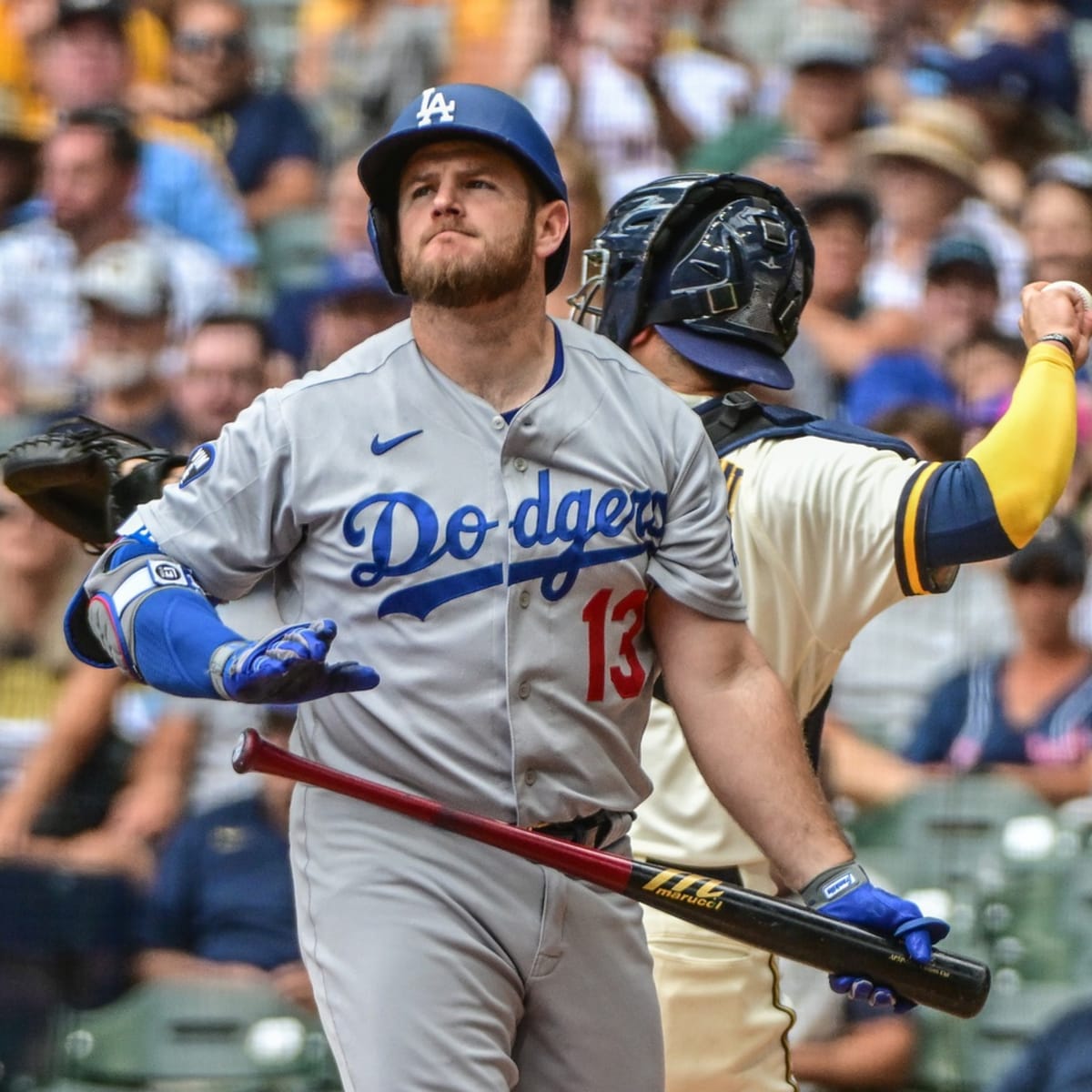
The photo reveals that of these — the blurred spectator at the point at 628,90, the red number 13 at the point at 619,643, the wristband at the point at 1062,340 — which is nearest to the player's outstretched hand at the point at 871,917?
the red number 13 at the point at 619,643

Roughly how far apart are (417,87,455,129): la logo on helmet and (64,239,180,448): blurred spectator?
3.52 meters

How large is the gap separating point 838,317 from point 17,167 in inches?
114

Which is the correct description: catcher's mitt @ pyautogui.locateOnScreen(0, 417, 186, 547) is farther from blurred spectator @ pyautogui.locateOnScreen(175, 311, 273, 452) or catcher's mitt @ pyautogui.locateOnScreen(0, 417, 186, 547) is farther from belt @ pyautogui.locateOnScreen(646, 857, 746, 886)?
blurred spectator @ pyautogui.locateOnScreen(175, 311, 273, 452)

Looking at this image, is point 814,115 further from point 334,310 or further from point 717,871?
point 717,871

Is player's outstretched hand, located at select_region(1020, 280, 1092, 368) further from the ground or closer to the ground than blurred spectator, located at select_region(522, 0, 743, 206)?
closer to the ground

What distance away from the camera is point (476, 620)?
10.1 ft

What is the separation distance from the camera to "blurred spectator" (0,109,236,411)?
22.1 ft

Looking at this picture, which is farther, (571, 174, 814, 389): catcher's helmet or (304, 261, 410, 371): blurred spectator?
(304, 261, 410, 371): blurred spectator

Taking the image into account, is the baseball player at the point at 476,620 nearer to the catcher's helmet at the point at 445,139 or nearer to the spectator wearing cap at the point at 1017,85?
the catcher's helmet at the point at 445,139

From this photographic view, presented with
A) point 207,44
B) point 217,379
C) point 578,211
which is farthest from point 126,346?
point 207,44

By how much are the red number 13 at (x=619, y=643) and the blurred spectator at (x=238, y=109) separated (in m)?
4.58

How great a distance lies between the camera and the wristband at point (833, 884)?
3.20 m

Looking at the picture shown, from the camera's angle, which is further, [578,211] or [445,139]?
[578,211]

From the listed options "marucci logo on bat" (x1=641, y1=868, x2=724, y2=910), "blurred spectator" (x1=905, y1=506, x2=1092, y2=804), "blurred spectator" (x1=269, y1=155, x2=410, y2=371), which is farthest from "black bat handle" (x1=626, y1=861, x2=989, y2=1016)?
"blurred spectator" (x1=269, y1=155, x2=410, y2=371)
